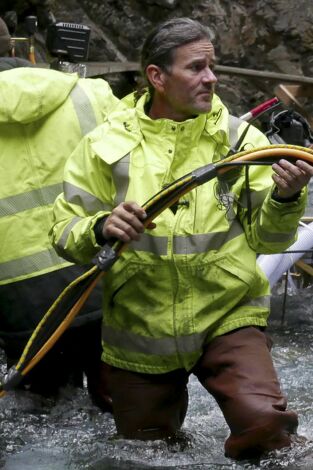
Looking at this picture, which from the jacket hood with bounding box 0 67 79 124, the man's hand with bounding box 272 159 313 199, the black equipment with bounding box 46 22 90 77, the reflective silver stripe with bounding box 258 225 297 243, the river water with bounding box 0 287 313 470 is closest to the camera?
the man's hand with bounding box 272 159 313 199

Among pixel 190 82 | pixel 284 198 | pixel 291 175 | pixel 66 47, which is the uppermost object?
pixel 190 82

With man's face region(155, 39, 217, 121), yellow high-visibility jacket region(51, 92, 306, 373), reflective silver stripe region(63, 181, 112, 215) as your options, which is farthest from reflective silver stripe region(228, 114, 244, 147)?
reflective silver stripe region(63, 181, 112, 215)

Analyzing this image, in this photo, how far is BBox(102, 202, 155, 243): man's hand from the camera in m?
3.88

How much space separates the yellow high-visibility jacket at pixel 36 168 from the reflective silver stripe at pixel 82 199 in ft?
2.57

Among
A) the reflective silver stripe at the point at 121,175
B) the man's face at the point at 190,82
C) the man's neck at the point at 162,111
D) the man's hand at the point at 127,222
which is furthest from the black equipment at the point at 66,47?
the man's hand at the point at 127,222

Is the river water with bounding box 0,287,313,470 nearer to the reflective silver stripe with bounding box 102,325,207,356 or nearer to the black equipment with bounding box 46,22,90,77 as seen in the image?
the reflective silver stripe with bounding box 102,325,207,356

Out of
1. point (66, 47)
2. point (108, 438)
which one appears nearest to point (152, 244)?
point (108, 438)

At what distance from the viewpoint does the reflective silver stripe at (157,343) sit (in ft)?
13.8

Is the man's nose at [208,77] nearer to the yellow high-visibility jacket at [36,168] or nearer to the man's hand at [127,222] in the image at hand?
the man's hand at [127,222]

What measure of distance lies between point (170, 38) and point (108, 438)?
1.73m

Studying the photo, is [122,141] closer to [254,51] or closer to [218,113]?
[218,113]

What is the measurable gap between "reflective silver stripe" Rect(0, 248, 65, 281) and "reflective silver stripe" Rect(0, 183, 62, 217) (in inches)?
8.9

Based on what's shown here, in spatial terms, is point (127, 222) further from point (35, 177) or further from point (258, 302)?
point (35, 177)

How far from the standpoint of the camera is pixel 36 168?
199 inches
